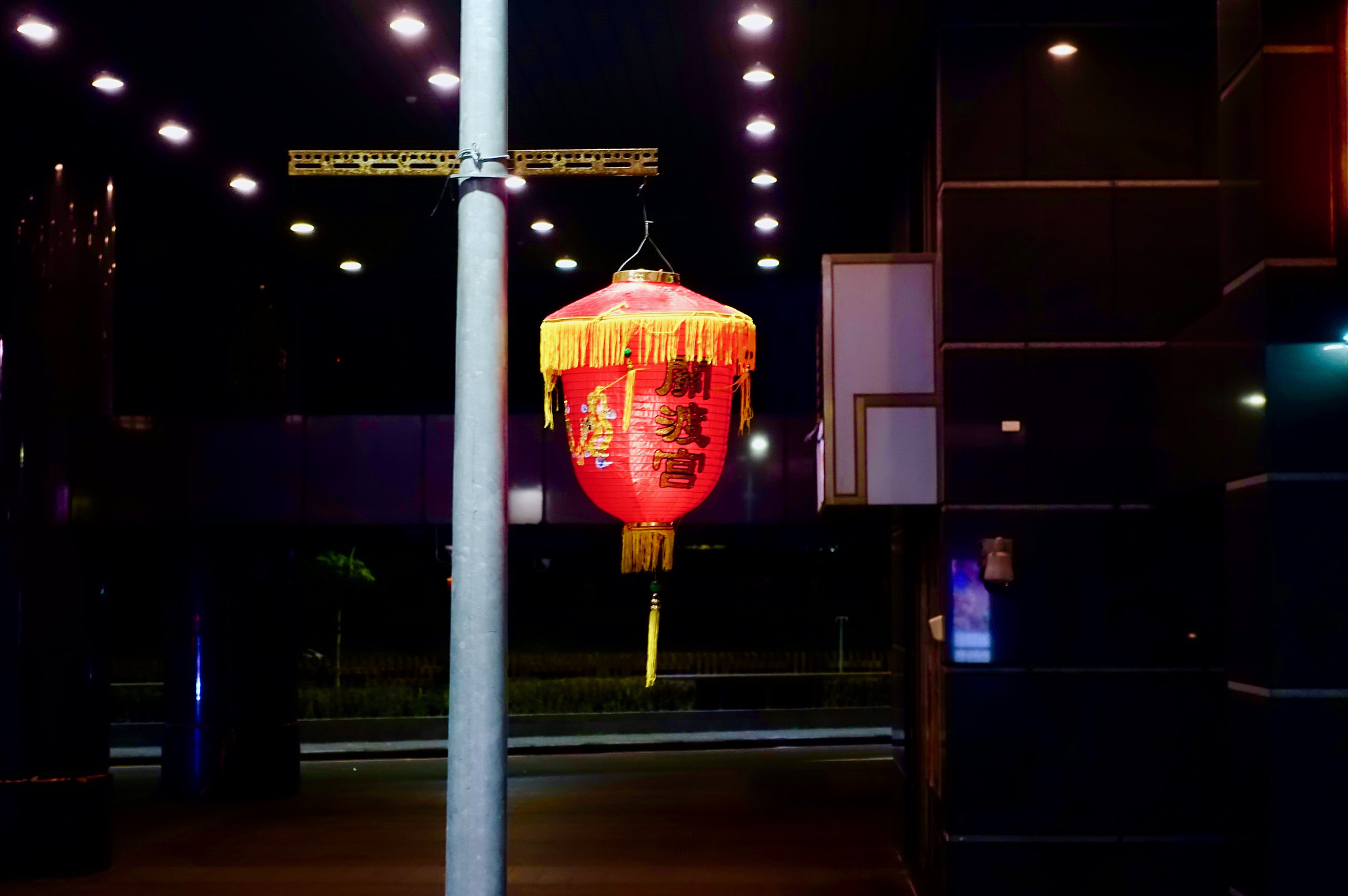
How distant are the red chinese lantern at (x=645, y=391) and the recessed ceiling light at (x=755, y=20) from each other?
290cm

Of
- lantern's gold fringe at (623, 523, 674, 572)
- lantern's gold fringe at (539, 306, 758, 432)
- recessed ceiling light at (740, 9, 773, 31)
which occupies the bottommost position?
lantern's gold fringe at (623, 523, 674, 572)

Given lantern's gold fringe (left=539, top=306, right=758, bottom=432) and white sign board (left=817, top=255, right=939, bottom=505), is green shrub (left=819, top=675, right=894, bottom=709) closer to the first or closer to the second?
white sign board (left=817, top=255, right=939, bottom=505)

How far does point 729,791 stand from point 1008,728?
1015 cm

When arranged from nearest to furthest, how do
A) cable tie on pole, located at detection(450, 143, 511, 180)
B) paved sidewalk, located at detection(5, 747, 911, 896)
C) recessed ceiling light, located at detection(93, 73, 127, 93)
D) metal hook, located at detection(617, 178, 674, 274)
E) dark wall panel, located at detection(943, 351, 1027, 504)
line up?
cable tie on pole, located at detection(450, 143, 511, 180) < metal hook, located at detection(617, 178, 674, 274) < dark wall panel, located at detection(943, 351, 1027, 504) < recessed ceiling light, located at detection(93, 73, 127, 93) < paved sidewalk, located at detection(5, 747, 911, 896)

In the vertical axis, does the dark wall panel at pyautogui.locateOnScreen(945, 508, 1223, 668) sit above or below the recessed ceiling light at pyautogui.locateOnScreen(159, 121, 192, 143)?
Answer: below

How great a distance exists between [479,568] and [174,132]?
9.49m

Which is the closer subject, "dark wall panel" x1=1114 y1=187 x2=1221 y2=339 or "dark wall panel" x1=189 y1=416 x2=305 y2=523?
"dark wall panel" x1=1114 y1=187 x2=1221 y2=339

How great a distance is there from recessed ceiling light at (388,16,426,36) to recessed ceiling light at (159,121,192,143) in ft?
11.0

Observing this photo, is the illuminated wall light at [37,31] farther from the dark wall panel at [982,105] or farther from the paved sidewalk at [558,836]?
the paved sidewalk at [558,836]

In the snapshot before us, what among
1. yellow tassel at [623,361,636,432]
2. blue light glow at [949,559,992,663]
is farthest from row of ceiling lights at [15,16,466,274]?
blue light glow at [949,559,992,663]

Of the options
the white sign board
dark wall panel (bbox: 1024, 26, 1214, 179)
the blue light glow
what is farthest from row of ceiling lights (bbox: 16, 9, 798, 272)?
the blue light glow

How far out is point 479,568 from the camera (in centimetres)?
498

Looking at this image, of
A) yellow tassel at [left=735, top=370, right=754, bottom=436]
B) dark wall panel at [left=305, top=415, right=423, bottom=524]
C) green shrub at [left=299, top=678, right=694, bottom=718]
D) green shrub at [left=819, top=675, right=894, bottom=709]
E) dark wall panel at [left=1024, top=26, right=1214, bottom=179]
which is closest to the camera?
yellow tassel at [left=735, top=370, right=754, bottom=436]

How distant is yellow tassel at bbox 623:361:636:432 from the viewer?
26.3 feet
